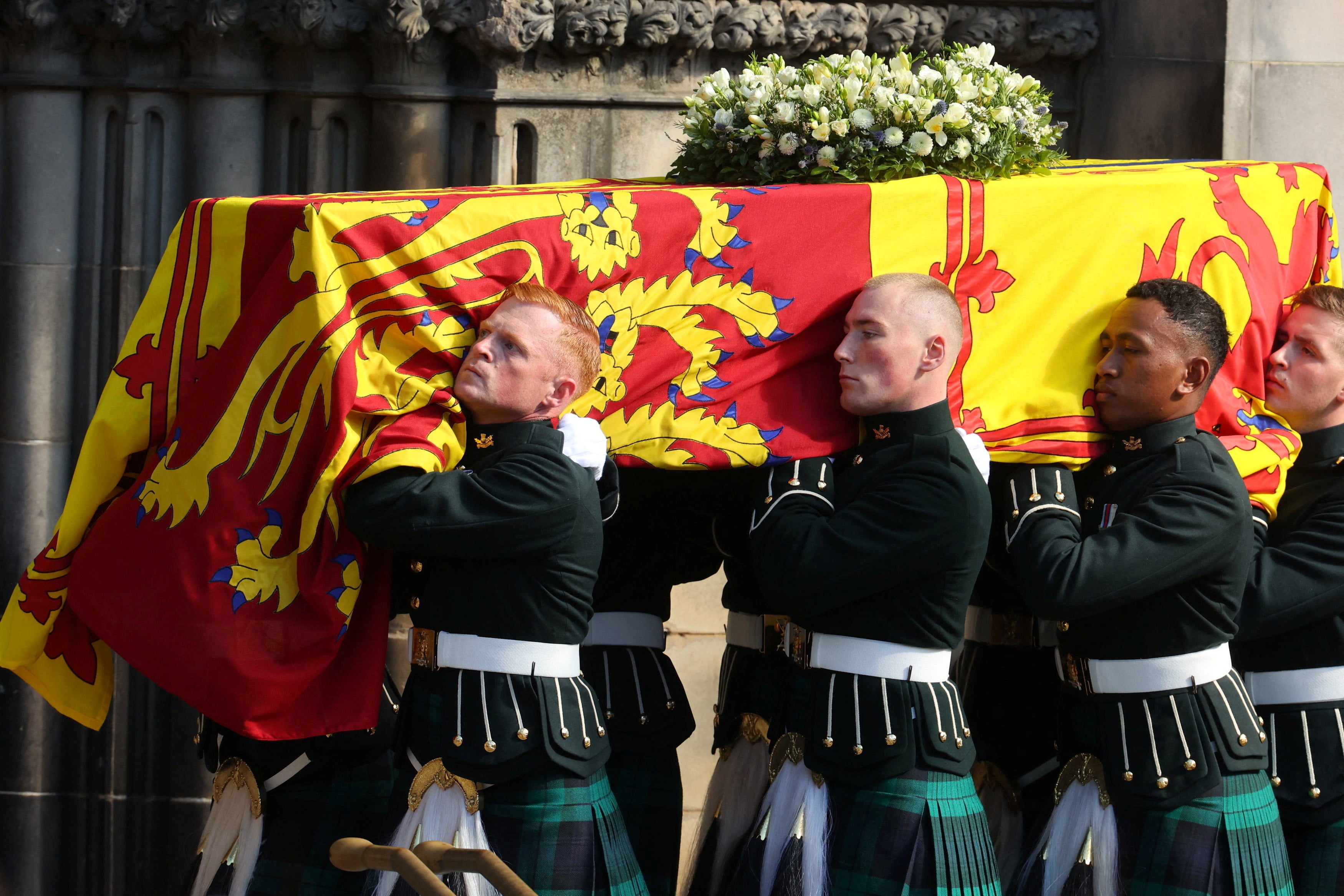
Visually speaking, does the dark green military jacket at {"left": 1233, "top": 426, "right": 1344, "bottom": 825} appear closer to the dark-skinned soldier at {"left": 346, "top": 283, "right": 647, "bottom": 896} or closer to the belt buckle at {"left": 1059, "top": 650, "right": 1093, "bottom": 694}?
the belt buckle at {"left": 1059, "top": 650, "right": 1093, "bottom": 694}

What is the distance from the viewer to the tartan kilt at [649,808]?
12.5ft

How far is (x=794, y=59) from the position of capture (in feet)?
17.8

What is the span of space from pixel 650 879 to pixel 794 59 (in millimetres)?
2913

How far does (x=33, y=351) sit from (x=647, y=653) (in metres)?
2.51

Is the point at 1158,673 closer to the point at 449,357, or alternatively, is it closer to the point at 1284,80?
the point at 449,357

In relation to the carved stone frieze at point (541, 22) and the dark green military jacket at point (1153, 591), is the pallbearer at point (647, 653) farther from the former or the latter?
the carved stone frieze at point (541, 22)

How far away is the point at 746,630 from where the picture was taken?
3.92 m

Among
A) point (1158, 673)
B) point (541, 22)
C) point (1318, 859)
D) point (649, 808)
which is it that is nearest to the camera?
point (1158, 673)

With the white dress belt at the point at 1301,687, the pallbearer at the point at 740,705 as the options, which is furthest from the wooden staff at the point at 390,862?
the white dress belt at the point at 1301,687

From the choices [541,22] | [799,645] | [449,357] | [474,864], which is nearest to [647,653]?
[799,645]

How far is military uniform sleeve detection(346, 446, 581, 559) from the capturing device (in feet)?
10.1

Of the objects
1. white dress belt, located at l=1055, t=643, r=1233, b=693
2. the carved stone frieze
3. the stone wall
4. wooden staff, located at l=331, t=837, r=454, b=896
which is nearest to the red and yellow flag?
white dress belt, located at l=1055, t=643, r=1233, b=693

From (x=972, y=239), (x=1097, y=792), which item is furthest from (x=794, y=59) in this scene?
(x=1097, y=792)

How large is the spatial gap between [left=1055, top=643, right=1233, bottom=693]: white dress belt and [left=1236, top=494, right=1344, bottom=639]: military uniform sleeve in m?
0.21
